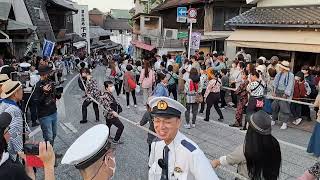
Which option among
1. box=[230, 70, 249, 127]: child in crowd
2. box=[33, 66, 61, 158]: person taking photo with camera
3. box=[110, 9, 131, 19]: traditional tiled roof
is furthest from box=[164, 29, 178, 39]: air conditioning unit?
box=[110, 9, 131, 19]: traditional tiled roof

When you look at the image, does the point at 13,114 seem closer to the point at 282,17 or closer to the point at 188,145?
the point at 188,145

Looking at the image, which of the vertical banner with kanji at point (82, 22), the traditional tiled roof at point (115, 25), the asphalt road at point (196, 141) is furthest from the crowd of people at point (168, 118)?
the traditional tiled roof at point (115, 25)

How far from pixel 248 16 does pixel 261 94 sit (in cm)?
721

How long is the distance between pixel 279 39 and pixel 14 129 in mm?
10727

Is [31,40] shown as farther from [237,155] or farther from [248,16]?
[237,155]

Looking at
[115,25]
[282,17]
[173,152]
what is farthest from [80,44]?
[173,152]

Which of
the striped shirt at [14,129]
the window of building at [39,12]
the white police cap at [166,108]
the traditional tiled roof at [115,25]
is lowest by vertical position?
the striped shirt at [14,129]

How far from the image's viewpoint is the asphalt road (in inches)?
239

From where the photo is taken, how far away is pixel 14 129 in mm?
4539

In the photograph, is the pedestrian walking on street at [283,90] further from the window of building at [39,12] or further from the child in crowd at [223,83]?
the window of building at [39,12]

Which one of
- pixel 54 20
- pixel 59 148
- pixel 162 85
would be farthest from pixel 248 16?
pixel 54 20

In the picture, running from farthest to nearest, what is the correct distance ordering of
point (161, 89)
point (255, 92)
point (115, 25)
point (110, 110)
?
point (115, 25)
point (255, 92)
point (161, 89)
point (110, 110)

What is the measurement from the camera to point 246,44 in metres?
13.6

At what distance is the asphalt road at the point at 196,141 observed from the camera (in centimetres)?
606
